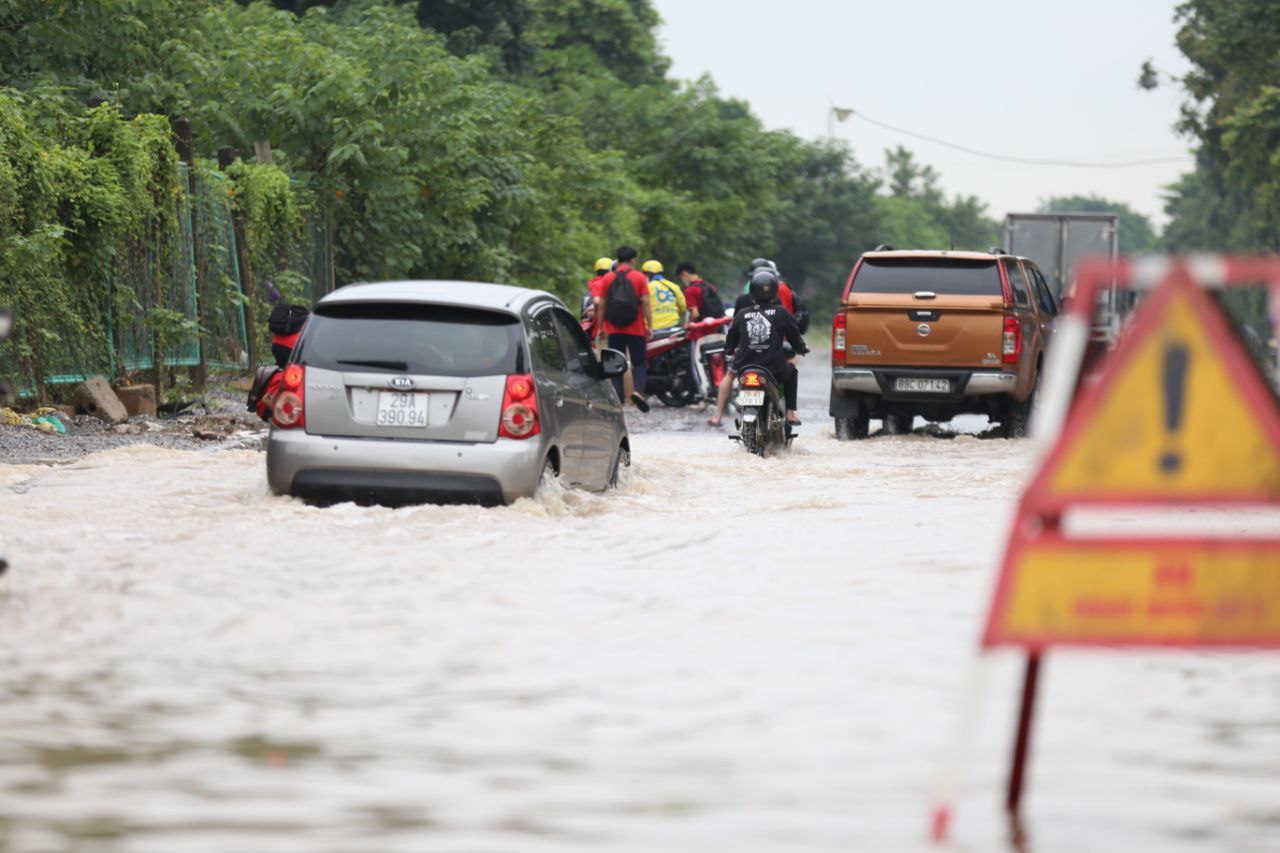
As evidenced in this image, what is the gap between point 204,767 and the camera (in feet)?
19.0

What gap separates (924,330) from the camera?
21.5m

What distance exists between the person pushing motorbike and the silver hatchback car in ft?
21.1

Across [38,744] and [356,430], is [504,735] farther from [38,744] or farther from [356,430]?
[356,430]

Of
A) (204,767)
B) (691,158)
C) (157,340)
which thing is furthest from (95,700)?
(691,158)

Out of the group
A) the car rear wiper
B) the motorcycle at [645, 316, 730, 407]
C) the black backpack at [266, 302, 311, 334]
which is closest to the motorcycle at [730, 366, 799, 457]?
the black backpack at [266, 302, 311, 334]

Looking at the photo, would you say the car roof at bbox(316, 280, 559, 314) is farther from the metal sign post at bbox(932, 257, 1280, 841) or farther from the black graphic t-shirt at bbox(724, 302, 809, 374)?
the metal sign post at bbox(932, 257, 1280, 841)

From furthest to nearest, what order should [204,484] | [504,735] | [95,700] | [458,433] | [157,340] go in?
[157,340], [204,484], [458,433], [95,700], [504,735]

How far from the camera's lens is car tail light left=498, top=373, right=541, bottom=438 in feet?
38.4

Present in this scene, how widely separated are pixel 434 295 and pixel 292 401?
968 millimetres

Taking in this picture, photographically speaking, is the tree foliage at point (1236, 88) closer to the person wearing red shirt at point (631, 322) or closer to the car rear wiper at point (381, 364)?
the person wearing red shirt at point (631, 322)

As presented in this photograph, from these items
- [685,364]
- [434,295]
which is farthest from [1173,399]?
[685,364]

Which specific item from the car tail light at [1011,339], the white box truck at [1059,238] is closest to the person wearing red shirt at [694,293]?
A: the car tail light at [1011,339]

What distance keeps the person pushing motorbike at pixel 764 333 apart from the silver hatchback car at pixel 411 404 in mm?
6419

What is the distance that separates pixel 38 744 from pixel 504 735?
4.30ft
